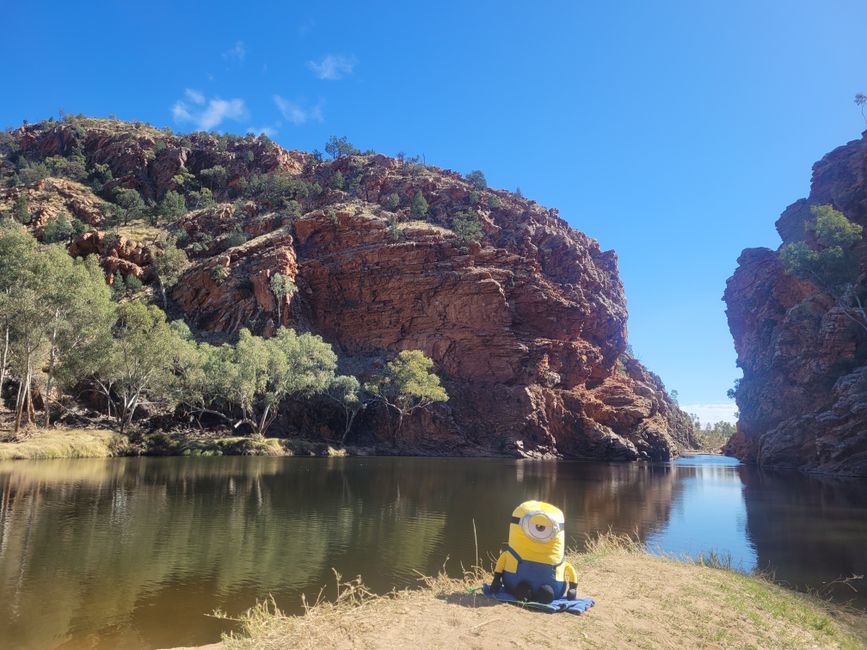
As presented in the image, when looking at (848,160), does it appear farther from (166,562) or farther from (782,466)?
(166,562)

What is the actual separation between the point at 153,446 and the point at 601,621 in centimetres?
5185

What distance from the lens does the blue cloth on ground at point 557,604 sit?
7703mm

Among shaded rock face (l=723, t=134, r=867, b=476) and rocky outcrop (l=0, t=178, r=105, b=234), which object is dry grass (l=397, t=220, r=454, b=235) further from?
rocky outcrop (l=0, t=178, r=105, b=234)

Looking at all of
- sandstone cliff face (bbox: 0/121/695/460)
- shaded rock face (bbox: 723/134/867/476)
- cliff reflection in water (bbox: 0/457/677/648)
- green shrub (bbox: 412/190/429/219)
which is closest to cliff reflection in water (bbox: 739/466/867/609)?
cliff reflection in water (bbox: 0/457/677/648)

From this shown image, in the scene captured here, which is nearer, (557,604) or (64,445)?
(557,604)

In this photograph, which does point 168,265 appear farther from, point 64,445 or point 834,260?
point 834,260

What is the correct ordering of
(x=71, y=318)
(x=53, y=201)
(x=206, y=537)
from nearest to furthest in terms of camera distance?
(x=206, y=537) → (x=71, y=318) → (x=53, y=201)

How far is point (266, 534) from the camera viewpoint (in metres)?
16.9

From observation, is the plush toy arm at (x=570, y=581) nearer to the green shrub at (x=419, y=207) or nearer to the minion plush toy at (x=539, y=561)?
the minion plush toy at (x=539, y=561)

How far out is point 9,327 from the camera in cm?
4150

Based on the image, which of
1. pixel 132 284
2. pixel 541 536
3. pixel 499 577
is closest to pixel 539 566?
pixel 541 536

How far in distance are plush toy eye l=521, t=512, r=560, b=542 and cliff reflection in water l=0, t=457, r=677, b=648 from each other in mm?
5325

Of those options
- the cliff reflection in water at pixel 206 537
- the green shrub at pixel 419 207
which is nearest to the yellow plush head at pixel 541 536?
the cliff reflection in water at pixel 206 537

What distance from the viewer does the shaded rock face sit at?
51.5m
